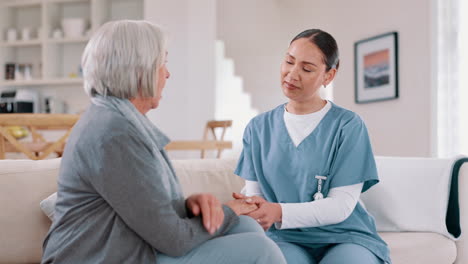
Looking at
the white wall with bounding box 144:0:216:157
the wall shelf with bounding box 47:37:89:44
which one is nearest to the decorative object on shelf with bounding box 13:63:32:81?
the wall shelf with bounding box 47:37:89:44

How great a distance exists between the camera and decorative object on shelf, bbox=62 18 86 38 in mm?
6289

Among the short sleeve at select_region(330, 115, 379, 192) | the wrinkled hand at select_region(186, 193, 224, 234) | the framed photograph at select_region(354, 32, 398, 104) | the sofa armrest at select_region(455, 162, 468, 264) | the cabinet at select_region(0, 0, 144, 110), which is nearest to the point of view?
the wrinkled hand at select_region(186, 193, 224, 234)

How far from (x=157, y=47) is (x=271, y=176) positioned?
64cm

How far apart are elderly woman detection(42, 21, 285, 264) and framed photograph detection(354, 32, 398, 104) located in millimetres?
4418

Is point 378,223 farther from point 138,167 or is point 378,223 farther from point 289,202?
point 138,167

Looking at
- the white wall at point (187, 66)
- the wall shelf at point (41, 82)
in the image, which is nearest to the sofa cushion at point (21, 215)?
the white wall at point (187, 66)

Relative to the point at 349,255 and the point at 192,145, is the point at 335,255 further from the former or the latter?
the point at 192,145

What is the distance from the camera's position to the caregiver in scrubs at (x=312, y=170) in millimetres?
1596

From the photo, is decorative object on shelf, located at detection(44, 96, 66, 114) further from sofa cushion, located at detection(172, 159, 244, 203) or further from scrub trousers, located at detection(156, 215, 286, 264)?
scrub trousers, located at detection(156, 215, 286, 264)

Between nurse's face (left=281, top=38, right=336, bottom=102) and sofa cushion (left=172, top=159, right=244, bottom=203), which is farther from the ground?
nurse's face (left=281, top=38, right=336, bottom=102)

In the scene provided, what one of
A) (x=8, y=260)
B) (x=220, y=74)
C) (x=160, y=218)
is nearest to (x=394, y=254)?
(x=160, y=218)

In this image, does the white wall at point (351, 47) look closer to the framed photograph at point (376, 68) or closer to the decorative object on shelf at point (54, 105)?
the framed photograph at point (376, 68)

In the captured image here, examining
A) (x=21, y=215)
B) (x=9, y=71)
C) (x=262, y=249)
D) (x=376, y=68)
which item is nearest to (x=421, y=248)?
(x=262, y=249)

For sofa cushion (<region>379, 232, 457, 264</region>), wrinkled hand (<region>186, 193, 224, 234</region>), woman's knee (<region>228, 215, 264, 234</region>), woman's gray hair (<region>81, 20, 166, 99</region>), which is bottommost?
sofa cushion (<region>379, 232, 457, 264</region>)
